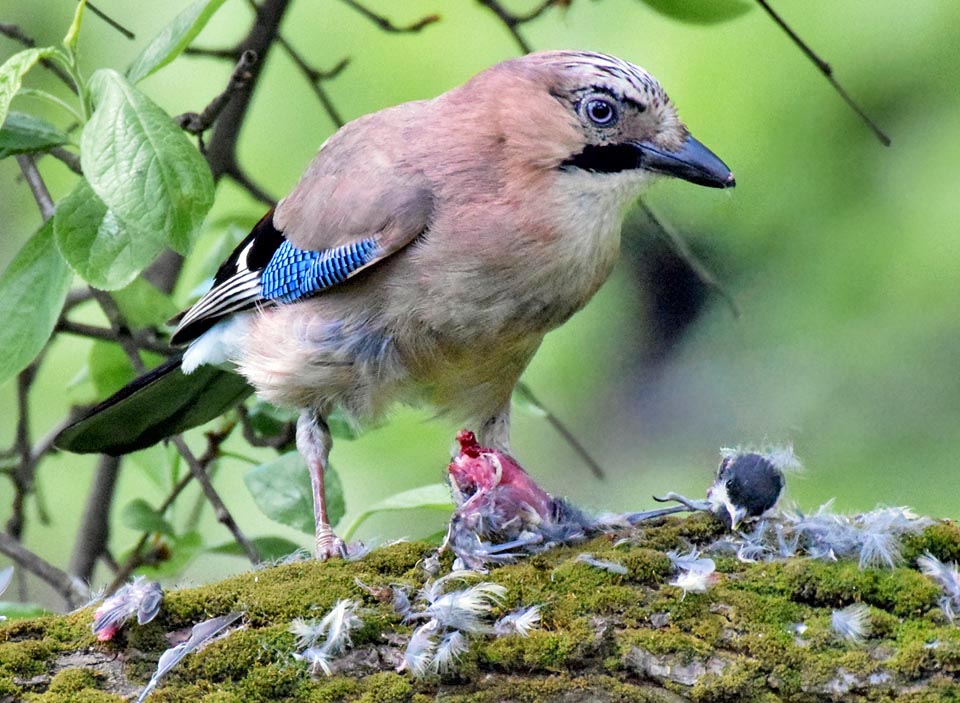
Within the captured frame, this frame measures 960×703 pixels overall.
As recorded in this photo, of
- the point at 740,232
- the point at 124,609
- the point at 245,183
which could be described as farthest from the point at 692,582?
the point at 740,232

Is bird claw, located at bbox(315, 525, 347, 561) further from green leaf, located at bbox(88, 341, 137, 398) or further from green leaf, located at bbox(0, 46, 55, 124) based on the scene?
green leaf, located at bbox(0, 46, 55, 124)

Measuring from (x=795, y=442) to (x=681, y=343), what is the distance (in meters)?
2.28

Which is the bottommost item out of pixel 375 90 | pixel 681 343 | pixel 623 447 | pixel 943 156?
pixel 623 447

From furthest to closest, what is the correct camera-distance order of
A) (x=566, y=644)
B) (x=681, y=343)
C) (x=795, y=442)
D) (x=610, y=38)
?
1. (x=681, y=343)
2. (x=610, y=38)
3. (x=795, y=442)
4. (x=566, y=644)

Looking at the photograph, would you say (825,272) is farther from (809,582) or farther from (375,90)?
(809,582)

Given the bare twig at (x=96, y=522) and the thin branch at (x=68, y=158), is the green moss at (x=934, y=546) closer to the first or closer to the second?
the thin branch at (x=68, y=158)

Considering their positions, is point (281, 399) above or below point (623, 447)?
above

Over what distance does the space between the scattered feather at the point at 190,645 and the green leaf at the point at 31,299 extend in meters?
0.86

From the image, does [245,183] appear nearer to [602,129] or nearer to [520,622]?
[602,129]

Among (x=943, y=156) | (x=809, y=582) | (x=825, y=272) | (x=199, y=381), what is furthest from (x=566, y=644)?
(x=943, y=156)

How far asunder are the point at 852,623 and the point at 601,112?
128 cm

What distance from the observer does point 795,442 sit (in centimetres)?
264

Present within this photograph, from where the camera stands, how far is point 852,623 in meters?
2.12

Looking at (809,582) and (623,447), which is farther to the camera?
(623,447)
